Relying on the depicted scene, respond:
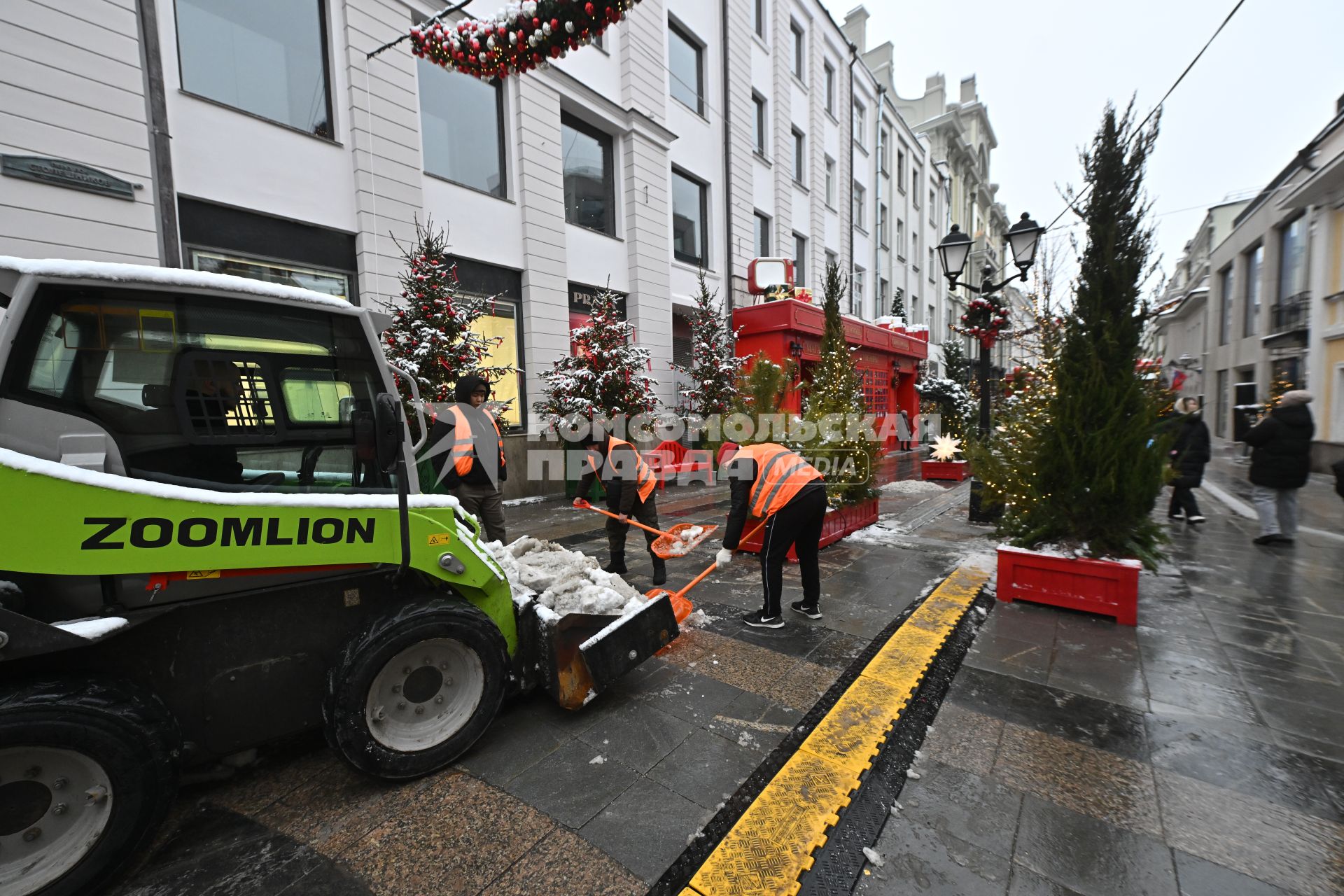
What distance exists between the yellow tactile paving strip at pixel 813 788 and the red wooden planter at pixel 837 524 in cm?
251

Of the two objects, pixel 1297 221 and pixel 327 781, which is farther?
pixel 1297 221

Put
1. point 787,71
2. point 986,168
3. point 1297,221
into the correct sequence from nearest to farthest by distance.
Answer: point 1297,221 → point 787,71 → point 986,168

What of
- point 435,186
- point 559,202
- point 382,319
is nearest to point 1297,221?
point 559,202

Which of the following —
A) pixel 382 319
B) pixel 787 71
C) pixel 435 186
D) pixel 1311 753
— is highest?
pixel 787 71

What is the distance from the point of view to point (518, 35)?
5465 mm

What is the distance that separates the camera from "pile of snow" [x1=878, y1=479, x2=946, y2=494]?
11094mm

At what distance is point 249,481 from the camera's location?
2.32 metres

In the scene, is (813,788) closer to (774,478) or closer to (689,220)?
(774,478)

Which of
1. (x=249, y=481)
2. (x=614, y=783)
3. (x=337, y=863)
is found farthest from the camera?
(x=614, y=783)

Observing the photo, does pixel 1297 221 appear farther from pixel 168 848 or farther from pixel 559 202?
pixel 168 848

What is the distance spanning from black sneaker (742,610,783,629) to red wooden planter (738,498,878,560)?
5.69ft

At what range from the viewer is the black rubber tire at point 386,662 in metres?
2.32

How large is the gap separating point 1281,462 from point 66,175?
14.0 metres

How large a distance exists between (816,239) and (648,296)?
10.3m
